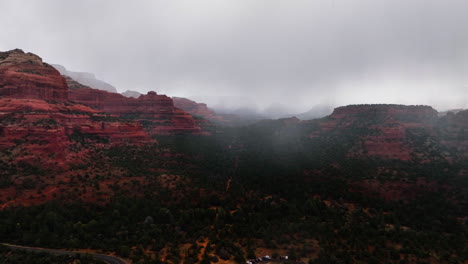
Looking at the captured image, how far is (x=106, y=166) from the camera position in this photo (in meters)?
43.3

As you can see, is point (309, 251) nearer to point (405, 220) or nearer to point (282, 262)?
point (282, 262)

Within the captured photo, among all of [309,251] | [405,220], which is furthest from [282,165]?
[309,251]

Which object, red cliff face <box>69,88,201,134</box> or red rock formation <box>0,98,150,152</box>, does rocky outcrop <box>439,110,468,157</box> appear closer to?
red rock formation <box>0,98,150,152</box>

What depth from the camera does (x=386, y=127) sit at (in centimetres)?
7112

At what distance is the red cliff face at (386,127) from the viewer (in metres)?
63.5

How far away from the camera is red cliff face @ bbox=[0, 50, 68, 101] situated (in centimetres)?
4181

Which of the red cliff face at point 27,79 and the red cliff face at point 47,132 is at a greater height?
the red cliff face at point 27,79

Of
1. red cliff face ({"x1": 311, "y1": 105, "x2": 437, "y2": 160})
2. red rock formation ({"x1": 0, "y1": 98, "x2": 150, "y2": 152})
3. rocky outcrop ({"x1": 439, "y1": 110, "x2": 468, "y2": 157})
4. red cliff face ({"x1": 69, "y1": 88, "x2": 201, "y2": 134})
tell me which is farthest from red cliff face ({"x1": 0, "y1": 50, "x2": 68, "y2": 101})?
rocky outcrop ({"x1": 439, "y1": 110, "x2": 468, "y2": 157})

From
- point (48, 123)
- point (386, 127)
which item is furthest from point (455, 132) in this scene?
point (48, 123)

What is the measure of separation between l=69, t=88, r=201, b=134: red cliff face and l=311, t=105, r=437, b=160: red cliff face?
235ft

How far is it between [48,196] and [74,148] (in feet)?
47.1

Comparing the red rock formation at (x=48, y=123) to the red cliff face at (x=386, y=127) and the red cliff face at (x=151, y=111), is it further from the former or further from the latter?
the red cliff face at (x=386, y=127)

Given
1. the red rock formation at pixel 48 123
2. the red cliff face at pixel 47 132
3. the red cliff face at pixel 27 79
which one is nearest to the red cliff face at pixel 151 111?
the red cliff face at pixel 27 79

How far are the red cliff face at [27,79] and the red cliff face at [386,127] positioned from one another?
273ft
